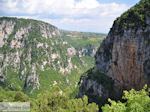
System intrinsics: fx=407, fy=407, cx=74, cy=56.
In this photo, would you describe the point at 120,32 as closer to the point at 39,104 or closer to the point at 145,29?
the point at 145,29

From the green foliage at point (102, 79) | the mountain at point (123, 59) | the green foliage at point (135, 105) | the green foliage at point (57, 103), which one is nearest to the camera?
the green foliage at point (135, 105)

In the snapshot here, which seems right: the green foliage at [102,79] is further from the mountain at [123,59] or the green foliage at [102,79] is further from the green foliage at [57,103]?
the green foliage at [57,103]

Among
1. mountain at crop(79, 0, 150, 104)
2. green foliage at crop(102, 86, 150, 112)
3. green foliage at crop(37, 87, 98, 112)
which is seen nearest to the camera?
green foliage at crop(102, 86, 150, 112)

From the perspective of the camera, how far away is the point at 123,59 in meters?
156

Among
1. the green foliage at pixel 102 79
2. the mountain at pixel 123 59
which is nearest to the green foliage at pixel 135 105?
the mountain at pixel 123 59

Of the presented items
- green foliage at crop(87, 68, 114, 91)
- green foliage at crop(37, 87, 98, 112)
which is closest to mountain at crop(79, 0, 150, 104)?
green foliage at crop(87, 68, 114, 91)

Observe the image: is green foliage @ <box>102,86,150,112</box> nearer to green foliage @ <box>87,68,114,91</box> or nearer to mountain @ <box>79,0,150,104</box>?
mountain @ <box>79,0,150,104</box>

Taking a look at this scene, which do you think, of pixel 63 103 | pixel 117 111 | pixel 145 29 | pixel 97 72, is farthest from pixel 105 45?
pixel 117 111

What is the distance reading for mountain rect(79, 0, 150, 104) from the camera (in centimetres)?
14900

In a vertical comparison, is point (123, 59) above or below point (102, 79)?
above

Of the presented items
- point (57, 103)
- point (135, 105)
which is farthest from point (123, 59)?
point (135, 105)

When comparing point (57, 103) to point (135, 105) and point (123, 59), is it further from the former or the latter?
point (123, 59)

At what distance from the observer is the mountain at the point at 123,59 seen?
5866 inches

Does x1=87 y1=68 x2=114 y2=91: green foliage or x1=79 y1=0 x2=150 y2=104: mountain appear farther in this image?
x1=87 y1=68 x2=114 y2=91: green foliage
